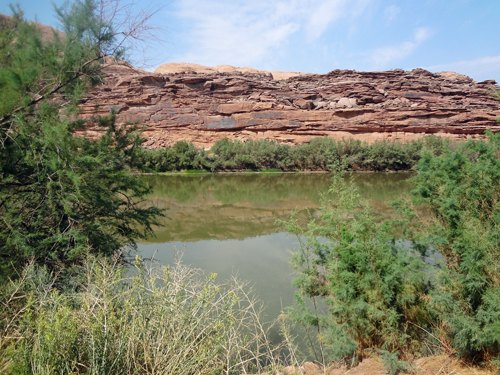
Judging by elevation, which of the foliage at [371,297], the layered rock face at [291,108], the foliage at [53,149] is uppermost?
the layered rock face at [291,108]

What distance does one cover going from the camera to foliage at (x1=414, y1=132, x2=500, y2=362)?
127 inches

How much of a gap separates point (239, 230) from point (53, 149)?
7.33 metres

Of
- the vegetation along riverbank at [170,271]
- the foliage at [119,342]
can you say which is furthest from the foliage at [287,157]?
the foliage at [119,342]

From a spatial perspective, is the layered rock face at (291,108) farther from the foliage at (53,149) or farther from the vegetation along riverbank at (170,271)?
the vegetation along riverbank at (170,271)

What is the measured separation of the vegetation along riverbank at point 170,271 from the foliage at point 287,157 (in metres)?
25.3

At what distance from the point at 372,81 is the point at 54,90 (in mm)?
46445

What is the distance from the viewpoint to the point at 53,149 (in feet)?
15.4

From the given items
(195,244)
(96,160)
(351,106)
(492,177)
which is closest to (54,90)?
(96,160)

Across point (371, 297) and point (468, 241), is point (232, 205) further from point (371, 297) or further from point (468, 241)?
point (468, 241)

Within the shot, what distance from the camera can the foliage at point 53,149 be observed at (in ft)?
14.8

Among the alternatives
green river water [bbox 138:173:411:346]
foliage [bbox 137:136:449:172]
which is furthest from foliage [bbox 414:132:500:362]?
foliage [bbox 137:136:449:172]

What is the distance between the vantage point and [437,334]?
12.8 ft

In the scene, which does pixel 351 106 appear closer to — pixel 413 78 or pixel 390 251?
pixel 413 78

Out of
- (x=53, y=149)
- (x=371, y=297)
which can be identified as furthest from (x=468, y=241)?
(x=53, y=149)
